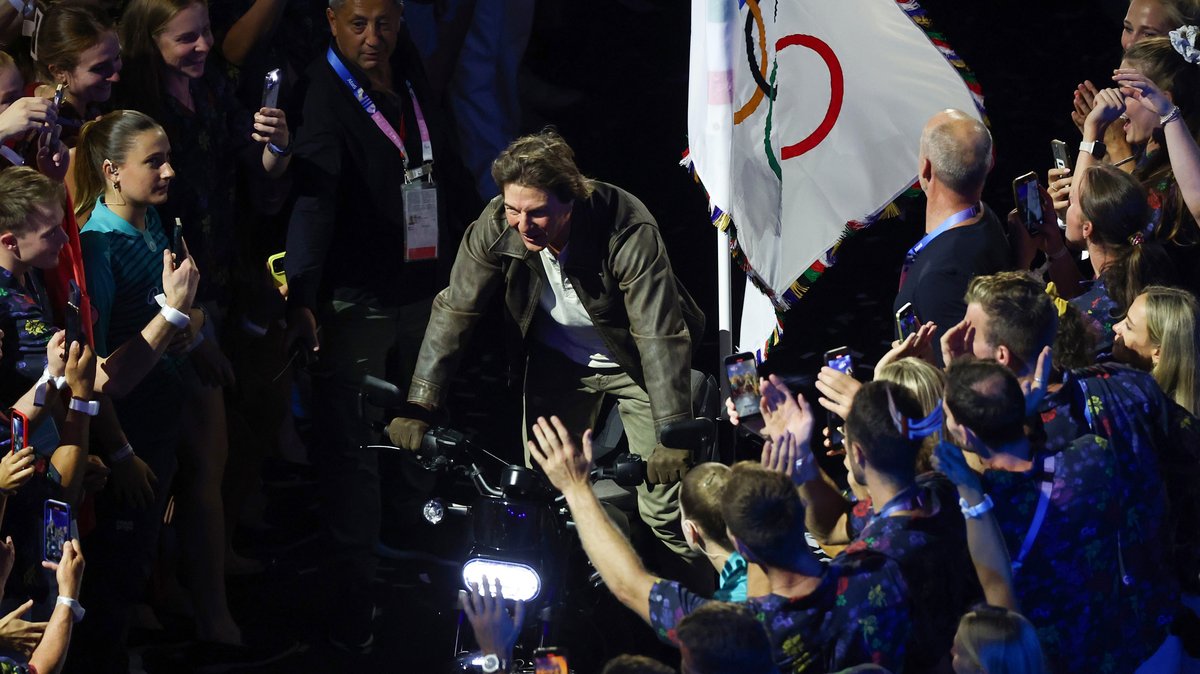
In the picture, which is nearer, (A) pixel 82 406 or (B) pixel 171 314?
(A) pixel 82 406

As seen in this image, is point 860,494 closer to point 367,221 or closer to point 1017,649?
point 1017,649

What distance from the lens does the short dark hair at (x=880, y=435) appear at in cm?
323

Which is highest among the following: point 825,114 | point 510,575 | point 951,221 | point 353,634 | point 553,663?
point 825,114

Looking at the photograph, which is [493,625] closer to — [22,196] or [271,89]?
[22,196]

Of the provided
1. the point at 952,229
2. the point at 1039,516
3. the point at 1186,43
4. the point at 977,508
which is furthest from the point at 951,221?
the point at 977,508

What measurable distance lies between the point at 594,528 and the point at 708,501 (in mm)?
288

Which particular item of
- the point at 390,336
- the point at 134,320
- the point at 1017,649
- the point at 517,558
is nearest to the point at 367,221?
the point at 390,336

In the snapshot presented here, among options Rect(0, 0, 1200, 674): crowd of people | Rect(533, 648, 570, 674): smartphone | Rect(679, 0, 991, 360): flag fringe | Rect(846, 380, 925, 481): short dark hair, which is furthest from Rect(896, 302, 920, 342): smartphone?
Rect(533, 648, 570, 674): smartphone

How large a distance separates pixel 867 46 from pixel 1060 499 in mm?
2485

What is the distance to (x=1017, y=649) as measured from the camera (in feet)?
9.59

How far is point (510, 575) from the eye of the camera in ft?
13.4

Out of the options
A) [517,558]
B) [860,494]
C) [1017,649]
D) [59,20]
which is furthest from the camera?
[59,20]

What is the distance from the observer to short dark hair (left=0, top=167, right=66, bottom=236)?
4.05 meters

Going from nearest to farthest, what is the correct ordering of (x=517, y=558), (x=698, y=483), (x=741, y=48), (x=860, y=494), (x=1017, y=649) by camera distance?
(x=1017, y=649), (x=698, y=483), (x=860, y=494), (x=517, y=558), (x=741, y=48)
